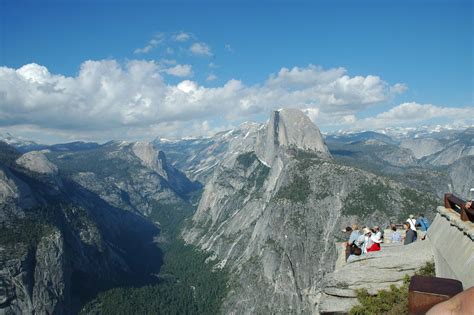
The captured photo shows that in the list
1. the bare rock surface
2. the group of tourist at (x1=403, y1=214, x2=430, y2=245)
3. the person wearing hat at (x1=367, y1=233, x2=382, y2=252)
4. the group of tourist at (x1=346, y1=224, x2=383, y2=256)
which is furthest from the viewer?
the group of tourist at (x1=403, y1=214, x2=430, y2=245)

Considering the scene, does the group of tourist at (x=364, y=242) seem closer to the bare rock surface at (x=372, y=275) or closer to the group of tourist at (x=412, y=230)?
the group of tourist at (x=412, y=230)

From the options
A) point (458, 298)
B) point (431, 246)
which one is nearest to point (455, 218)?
point (431, 246)

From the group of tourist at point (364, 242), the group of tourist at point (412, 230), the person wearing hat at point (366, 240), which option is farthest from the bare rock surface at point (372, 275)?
the group of tourist at point (412, 230)

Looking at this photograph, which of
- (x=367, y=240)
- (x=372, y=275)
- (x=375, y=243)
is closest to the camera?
(x=372, y=275)

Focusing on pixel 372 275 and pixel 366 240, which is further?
pixel 366 240

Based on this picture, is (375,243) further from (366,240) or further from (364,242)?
(364,242)

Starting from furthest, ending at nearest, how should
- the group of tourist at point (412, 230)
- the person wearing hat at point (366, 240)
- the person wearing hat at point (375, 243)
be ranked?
the group of tourist at point (412, 230)
the person wearing hat at point (366, 240)
the person wearing hat at point (375, 243)

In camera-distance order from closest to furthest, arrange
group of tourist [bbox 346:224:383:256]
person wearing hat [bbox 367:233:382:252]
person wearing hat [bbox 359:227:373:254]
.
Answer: person wearing hat [bbox 367:233:382:252] → group of tourist [bbox 346:224:383:256] → person wearing hat [bbox 359:227:373:254]

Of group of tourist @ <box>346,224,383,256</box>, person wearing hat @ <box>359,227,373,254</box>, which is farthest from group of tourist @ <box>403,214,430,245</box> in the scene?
person wearing hat @ <box>359,227,373,254</box>

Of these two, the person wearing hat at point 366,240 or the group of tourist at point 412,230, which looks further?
the group of tourist at point 412,230

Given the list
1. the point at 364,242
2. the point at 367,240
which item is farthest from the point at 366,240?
the point at 364,242

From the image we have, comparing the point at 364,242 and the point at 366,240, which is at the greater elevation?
the point at 366,240

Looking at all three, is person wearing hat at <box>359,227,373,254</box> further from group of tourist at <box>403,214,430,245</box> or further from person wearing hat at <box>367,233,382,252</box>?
group of tourist at <box>403,214,430,245</box>

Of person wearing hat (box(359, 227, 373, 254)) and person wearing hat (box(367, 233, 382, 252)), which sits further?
person wearing hat (box(359, 227, 373, 254))
